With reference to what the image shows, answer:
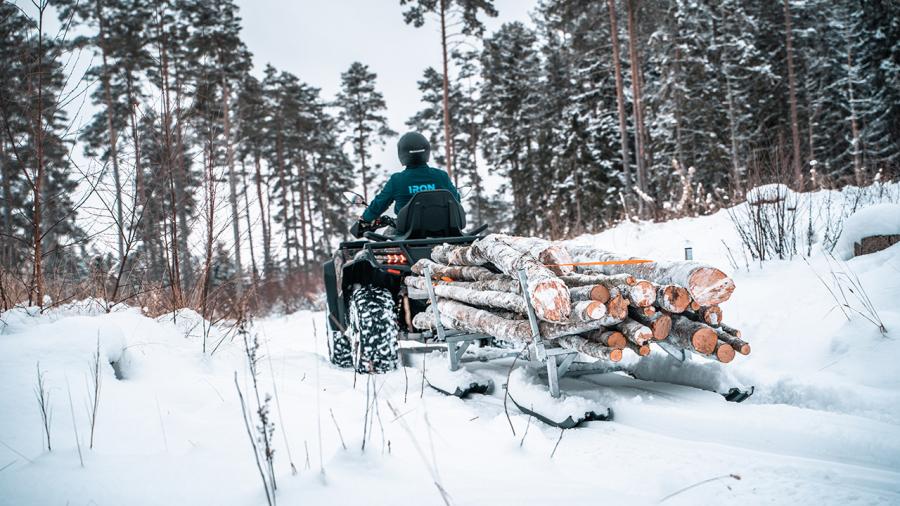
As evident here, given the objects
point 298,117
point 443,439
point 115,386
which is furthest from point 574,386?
point 298,117

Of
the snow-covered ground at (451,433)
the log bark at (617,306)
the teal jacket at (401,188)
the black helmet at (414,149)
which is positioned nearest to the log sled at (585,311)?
the log bark at (617,306)

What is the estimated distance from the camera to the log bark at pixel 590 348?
2537 mm

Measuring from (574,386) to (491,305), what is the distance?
747 millimetres

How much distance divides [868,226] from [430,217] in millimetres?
3913

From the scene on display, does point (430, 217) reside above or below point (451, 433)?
above

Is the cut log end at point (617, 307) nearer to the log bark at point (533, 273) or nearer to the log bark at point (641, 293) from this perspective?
the log bark at point (641, 293)

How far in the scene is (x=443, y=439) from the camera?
235 centimetres

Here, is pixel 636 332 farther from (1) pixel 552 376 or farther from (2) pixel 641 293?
(1) pixel 552 376

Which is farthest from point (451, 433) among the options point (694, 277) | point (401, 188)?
point (401, 188)

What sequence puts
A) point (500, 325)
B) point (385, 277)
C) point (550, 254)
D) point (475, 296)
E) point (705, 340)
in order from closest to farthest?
1. point (705, 340)
2. point (500, 325)
3. point (550, 254)
4. point (475, 296)
5. point (385, 277)

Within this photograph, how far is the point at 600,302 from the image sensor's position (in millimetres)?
2496

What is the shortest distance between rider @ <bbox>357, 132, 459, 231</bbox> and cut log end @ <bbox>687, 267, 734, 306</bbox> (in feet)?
8.63

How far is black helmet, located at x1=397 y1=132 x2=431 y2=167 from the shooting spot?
5145mm

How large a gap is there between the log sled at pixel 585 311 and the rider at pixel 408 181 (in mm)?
1669
